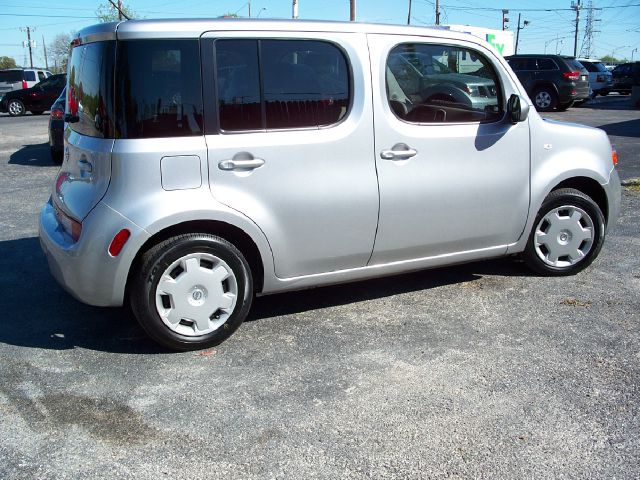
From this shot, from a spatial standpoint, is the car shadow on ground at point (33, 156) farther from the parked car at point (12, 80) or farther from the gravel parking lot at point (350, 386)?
the parked car at point (12, 80)

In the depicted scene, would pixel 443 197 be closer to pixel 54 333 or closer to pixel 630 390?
pixel 630 390

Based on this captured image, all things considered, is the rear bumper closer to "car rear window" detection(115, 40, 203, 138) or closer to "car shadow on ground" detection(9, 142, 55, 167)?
"car rear window" detection(115, 40, 203, 138)

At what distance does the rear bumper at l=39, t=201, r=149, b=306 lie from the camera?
11.8 ft

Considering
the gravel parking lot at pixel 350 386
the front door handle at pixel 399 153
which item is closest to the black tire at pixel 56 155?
the gravel parking lot at pixel 350 386

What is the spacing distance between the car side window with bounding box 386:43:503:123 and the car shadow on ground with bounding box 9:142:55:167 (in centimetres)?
862


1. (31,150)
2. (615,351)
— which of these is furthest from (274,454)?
(31,150)

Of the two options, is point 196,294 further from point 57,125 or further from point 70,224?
point 57,125

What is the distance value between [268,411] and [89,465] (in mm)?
862

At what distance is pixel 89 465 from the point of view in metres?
2.82

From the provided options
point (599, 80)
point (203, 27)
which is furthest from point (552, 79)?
point (203, 27)

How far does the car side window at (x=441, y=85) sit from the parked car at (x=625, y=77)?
Answer: 86.8ft

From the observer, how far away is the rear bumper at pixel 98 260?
3.60 m

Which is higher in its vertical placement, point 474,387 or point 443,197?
point 443,197

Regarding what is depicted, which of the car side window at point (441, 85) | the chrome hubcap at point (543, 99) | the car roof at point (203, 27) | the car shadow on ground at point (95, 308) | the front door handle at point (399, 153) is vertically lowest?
the car shadow on ground at point (95, 308)
